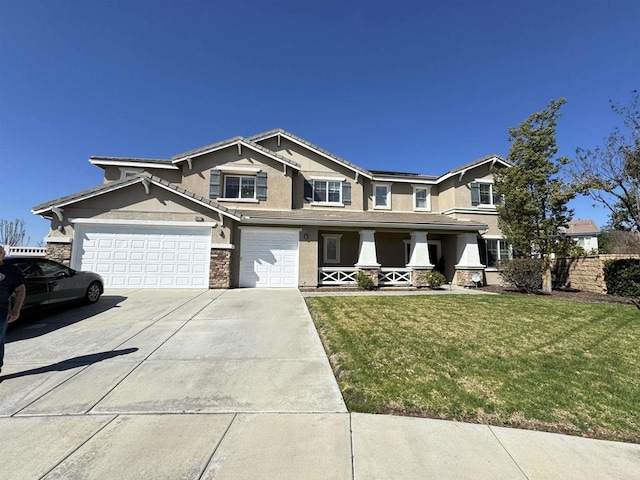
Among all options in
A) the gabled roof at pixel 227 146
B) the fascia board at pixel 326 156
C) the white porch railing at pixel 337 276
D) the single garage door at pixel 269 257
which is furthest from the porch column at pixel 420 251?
the gabled roof at pixel 227 146

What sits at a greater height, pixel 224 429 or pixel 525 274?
pixel 525 274

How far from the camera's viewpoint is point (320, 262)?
17.2m

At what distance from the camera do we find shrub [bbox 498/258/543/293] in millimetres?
13500

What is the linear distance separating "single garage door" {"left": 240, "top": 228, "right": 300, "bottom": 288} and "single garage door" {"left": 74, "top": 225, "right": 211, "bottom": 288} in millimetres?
1723

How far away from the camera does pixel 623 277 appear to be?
42.3 ft

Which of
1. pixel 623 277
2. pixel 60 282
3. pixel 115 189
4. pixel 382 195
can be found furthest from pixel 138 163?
pixel 623 277

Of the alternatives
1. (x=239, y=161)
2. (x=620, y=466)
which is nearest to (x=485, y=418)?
(x=620, y=466)

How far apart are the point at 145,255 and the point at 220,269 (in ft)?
10.4

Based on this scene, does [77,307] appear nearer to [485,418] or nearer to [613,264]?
[485,418]

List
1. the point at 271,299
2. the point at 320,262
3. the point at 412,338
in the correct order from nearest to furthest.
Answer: the point at 412,338, the point at 271,299, the point at 320,262

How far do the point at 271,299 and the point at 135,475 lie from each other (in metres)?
8.40

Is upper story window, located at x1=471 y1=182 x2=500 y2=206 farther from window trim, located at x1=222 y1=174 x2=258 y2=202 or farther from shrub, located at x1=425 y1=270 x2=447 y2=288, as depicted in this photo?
window trim, located at x1=222 y1=174 x2=258 y2=202

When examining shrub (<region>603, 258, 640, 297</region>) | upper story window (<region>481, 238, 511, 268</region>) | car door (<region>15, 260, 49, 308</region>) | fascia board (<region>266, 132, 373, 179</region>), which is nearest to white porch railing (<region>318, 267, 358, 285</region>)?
fascia board (<region>266, 132, 373, 179</region>)

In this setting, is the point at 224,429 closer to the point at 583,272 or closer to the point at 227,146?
the point at 227,146
